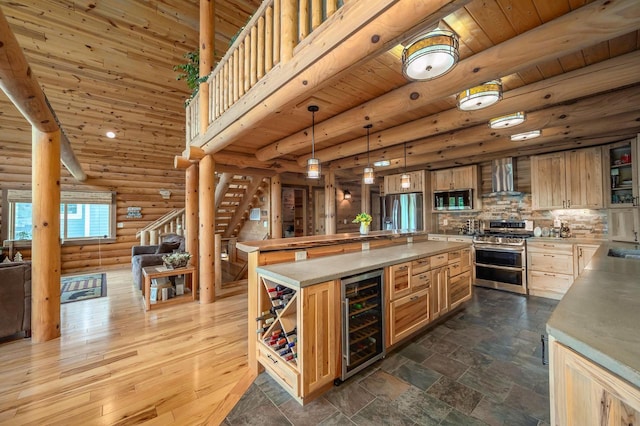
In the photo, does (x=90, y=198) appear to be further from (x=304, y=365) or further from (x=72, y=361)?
(x=304, y=365)

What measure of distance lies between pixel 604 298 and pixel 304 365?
184 centimetres

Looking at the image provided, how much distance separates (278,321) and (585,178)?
5219mm

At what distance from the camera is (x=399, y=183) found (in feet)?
20.8

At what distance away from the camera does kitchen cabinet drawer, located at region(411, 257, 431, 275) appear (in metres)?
2.78

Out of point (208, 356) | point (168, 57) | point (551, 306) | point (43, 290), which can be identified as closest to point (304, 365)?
point (208, 356)

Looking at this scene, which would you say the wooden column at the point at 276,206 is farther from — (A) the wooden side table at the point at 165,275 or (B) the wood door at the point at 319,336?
(B) the wood door at the point at 319,336

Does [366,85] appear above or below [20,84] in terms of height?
above

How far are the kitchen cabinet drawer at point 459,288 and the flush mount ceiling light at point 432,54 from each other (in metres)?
2.66

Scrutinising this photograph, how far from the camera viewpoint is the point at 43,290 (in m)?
2.94

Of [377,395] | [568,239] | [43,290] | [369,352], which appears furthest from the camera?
[568,239]

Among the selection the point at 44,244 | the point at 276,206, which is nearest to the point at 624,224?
the point at 276,206

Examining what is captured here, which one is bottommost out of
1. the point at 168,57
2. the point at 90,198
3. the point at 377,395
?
the point at 377,395

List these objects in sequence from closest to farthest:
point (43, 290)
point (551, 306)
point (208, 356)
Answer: point (208, 356), point (43, 290), point (551, 306)

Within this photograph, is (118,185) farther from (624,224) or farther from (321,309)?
(624,224)
